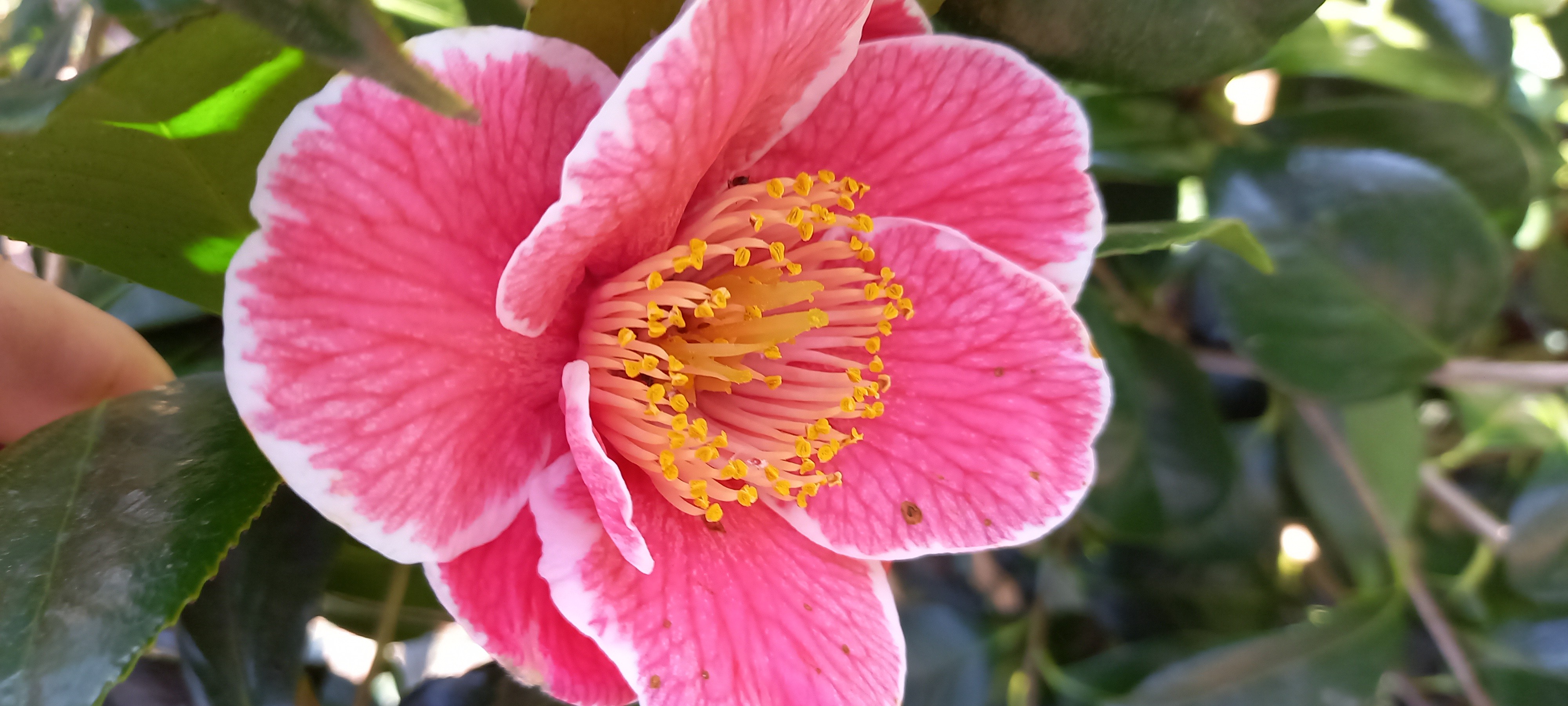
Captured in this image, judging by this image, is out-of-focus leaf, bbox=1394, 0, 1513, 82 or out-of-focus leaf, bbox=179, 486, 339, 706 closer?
out-of-focus leaf, bbox=179, 486, 339, 706

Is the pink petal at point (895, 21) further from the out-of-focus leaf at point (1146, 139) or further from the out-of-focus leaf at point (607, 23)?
the out-of-focus leaf at point (1146, 139)

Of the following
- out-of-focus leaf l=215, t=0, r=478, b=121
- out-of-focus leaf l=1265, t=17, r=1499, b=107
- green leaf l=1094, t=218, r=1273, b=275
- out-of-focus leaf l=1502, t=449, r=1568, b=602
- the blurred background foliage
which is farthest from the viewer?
out-of-focus leaf l=1502, t=449, r=1568, b=602

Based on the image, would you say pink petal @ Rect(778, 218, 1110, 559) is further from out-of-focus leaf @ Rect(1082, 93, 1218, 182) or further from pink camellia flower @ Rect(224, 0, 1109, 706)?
out-of-focus leaf @ Rect(1082, 93, 1218, 182)

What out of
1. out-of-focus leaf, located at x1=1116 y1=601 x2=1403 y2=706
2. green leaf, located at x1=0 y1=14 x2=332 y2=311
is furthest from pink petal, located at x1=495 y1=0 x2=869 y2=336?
out-of-focus leaf, located at x1=1116 y1=601 x2=1403 y2=706

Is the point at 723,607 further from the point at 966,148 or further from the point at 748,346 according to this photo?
the point at 966,148

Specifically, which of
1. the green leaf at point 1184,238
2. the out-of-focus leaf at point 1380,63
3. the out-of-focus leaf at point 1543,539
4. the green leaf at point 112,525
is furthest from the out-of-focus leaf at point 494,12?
the out-of-focus leaf at point 1543,539

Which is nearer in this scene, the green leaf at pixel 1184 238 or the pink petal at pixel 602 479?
the pink petal at pixel 602 479
